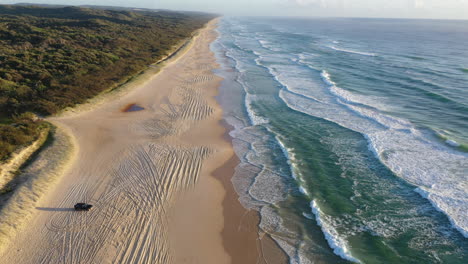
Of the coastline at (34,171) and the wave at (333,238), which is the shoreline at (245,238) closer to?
the wave at (333,238)

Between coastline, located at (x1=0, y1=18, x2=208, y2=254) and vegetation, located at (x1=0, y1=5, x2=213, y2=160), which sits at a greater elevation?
vegetation, located at (x1=0, y1=5, x2=213, y2=160)

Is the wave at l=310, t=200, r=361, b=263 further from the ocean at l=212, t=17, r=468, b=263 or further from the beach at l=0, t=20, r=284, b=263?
the beach at l=0, t=20, r=284, b=263

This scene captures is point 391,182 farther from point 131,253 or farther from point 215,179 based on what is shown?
point 131,253

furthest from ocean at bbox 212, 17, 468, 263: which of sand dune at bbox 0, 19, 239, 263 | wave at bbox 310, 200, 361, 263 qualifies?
sand dune at bbox 0, 19, 239, 263

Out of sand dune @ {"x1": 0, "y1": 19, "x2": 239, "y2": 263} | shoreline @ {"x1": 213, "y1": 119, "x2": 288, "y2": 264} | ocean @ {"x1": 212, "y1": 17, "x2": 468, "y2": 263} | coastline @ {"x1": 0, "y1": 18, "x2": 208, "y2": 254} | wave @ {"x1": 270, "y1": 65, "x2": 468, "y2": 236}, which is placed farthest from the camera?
wave @ {"x1": 270, "y1": 65, "x2": 468, "y2": 236}

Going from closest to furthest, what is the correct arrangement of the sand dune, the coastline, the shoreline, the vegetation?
the shoreline, the sand dune, the coastline, the vegetation

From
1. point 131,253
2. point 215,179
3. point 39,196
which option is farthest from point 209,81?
point 131,253

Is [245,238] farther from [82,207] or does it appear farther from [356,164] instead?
[356,164]
